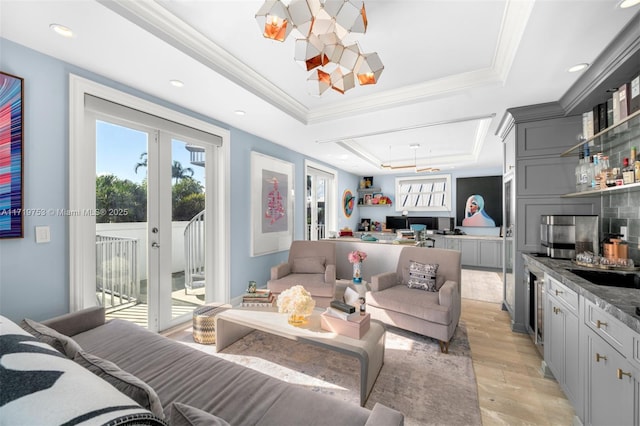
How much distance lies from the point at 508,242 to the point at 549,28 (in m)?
2.56

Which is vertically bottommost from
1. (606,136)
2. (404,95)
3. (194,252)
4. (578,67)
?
(194,252)

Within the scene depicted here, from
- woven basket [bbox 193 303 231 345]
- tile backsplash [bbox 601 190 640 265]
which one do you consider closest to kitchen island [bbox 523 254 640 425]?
tile backsplash [bbox 601 190 640 265]

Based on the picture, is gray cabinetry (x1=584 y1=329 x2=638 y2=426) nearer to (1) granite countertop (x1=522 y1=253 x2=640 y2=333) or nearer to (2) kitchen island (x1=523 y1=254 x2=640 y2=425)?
(2) kitchen island (x1=523 y1=254 x2=640 y2=425)

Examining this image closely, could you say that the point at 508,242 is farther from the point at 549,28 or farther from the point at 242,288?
the point at 242,288

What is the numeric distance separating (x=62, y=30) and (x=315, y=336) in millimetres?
2651

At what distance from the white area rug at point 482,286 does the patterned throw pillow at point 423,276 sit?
1.70 meters

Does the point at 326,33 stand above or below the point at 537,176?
above

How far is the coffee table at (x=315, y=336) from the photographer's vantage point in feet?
5.79

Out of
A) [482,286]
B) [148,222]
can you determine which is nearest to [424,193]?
[482,286]

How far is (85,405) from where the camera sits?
0.56 metres

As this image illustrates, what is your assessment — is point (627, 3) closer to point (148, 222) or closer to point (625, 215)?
point (625, 215)

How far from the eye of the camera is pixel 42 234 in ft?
6.42

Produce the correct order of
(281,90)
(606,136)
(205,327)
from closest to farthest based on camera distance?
(606,136)
(205,327)
(281,90)

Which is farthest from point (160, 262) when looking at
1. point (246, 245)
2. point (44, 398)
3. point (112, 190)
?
point (44, 398)
